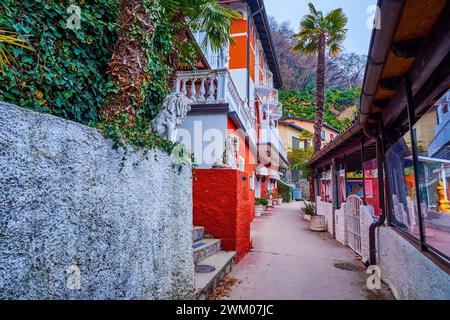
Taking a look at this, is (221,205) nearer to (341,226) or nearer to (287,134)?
(341,226)

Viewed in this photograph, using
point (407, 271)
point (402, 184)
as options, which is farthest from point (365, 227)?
point (407, 271)

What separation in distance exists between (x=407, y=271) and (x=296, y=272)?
7.75ft

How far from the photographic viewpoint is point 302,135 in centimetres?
3216

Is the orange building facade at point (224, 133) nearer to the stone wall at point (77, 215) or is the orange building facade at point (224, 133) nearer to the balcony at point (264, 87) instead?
the balcony at point (264, 87)

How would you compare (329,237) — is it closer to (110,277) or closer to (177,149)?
(177,149)

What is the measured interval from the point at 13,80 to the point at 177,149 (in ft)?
5.79

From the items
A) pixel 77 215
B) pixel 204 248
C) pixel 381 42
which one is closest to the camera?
pixel 77 215

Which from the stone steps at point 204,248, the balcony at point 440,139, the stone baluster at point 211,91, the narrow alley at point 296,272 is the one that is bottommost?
the narrow alley at point 296,272

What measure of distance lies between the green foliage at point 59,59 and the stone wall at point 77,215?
57 cm

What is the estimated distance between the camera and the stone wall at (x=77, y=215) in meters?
1.51

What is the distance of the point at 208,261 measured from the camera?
16.2ft

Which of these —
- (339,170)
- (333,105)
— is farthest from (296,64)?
(339,170)

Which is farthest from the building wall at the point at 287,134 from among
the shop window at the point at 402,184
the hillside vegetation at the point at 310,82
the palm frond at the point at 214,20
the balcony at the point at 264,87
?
the shop window at the point at 402,184

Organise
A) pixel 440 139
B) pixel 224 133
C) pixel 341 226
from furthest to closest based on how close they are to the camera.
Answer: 1. pixel 224 133
2. pixel 341 226
3. pixel 440 139
